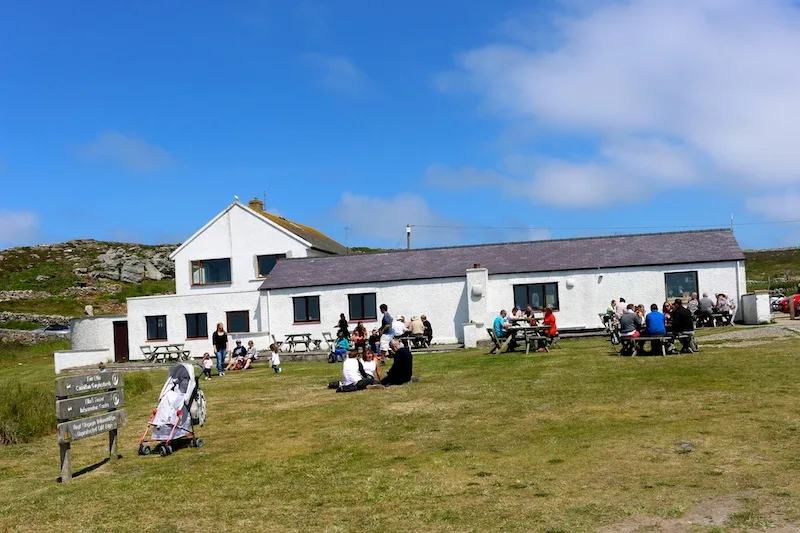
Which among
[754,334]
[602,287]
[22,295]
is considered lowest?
[754,334]

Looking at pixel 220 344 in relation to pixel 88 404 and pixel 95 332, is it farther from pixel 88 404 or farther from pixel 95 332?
pixel 95 332

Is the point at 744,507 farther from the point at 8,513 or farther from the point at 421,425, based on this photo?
the point at 8,513

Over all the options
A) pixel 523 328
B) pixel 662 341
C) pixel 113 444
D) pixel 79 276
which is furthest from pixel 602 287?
pixel 79 276

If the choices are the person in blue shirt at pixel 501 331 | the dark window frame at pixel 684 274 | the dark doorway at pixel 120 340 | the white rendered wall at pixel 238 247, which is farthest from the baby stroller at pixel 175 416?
the dark doorway at pixel 120 340

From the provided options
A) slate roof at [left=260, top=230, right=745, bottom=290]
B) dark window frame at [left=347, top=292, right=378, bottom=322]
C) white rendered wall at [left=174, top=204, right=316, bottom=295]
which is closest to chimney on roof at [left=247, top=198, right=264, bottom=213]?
white rendered wall at [left=174, top=204, right=316, bottom=295]

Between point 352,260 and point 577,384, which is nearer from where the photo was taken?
point 577,384

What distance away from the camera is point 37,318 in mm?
61250

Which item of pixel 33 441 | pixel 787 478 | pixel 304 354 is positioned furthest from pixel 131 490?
pixel 304 354

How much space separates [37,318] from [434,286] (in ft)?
135

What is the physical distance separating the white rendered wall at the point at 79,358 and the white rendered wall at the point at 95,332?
74 cm

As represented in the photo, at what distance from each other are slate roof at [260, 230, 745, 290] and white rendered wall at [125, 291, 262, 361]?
176 cm

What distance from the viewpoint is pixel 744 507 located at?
692 centimetres

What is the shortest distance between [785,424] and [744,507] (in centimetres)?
380

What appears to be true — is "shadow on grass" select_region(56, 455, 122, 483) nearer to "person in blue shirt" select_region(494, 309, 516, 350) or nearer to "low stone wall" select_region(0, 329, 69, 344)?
"person in blue shirt" select_region(494, 309, 516, 350)
